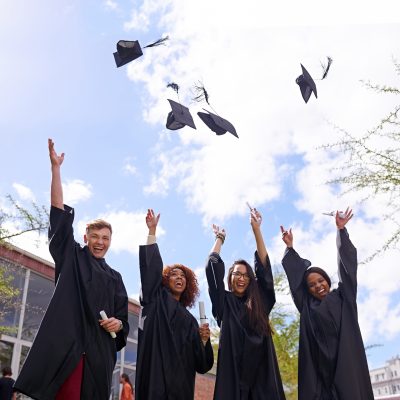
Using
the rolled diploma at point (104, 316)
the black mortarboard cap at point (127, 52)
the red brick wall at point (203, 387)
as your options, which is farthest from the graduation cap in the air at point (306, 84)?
the red brick wall at point (203, 387)

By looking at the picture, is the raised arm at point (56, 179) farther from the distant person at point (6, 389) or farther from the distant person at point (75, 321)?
the distant person at point (6, 389)

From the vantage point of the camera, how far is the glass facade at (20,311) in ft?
30.4

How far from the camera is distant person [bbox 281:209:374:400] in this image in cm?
355

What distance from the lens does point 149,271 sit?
3.83 metres

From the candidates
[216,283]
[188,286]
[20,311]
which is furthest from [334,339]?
[20,311]

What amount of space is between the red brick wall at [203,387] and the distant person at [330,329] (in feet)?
31.6

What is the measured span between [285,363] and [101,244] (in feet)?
41.6

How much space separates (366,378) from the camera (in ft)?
12.0

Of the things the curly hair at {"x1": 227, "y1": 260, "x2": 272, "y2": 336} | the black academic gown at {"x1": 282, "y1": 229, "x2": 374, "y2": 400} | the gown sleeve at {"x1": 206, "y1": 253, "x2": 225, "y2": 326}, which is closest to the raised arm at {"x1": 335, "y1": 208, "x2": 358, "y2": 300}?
the black academic gown at {"x1": 282, "y1": 229, "x2": 374, "y2": 400}

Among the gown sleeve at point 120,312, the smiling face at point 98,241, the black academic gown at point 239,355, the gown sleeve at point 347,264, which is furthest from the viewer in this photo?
the gown sleeve at point 347,264

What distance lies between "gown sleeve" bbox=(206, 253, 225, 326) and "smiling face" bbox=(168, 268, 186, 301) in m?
0.22

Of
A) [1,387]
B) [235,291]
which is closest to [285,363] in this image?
[1,387]

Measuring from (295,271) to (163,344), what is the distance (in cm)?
128

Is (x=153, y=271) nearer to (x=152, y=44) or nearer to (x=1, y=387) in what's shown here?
(x=152, y=44)
